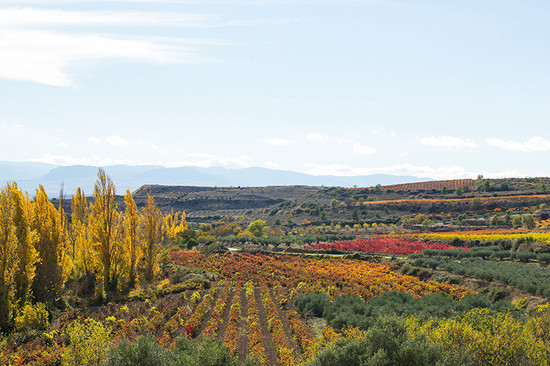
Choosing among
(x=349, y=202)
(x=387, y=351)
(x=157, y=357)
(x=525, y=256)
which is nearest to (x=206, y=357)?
(x=157, y=357)

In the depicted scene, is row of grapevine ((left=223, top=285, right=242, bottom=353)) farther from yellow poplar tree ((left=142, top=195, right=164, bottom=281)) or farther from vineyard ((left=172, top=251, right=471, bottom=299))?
yellow poplar tree ((left=142, top=195, right=164, bottom=281))

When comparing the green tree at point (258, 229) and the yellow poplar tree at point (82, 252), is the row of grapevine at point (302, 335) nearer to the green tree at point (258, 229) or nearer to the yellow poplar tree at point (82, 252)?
the yellow poplar tree at point (82, 252)

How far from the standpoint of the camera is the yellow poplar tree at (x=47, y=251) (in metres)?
19.7

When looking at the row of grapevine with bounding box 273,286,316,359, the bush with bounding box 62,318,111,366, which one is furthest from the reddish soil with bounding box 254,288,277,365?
the bush with bounding box 62,318,111,366

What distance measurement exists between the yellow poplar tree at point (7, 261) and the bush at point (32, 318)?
0.43 m

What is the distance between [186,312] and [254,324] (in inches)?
171

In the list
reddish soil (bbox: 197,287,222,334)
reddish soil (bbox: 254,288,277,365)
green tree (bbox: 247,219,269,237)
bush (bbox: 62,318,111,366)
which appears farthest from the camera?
green tree (bbox: 247,219,269,237)

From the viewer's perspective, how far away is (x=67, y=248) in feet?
76.7

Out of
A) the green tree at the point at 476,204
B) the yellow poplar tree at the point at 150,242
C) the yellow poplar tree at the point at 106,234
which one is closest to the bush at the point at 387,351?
the yellow poplar tree at the point at 106,234

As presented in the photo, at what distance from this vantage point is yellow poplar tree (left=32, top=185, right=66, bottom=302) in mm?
19672

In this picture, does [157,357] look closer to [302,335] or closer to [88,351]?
[88,351]

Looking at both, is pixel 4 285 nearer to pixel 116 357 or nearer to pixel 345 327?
pixel 116 357

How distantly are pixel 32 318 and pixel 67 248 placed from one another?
272 inches

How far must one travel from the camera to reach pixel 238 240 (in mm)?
62406
